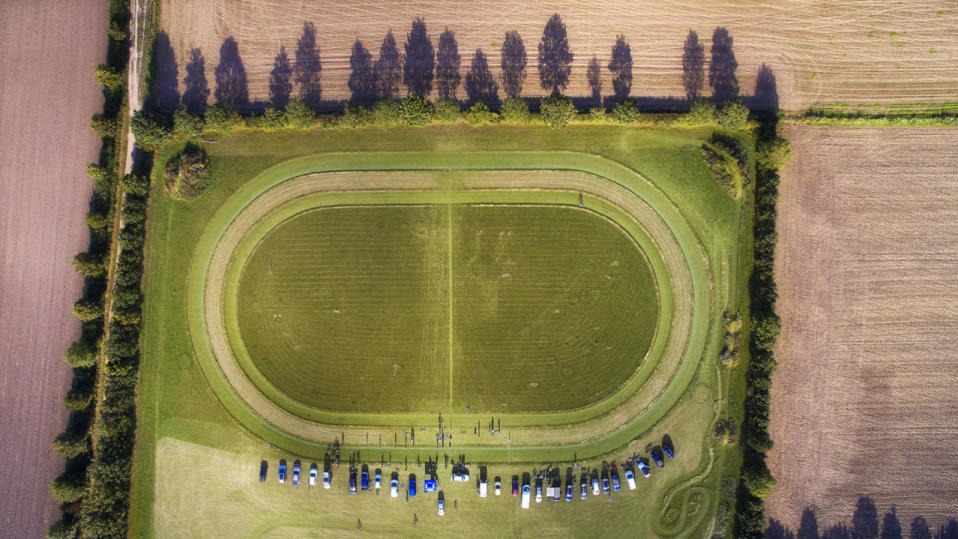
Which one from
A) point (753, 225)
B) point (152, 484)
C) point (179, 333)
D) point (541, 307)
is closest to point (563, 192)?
point (541, 307)

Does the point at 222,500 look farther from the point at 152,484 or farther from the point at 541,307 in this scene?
the point at 541,307

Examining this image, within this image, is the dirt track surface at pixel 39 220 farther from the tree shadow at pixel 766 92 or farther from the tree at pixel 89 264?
the tree shadow at pixel 766 92

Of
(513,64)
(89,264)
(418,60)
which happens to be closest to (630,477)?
(513,64)

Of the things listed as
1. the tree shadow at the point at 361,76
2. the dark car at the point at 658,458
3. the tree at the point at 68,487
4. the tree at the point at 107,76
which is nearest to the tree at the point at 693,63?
the tree shadow at the point at 361,76

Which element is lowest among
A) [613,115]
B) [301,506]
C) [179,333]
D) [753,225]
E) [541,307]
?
[301,506]

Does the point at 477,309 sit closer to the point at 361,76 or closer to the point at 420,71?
the point at 420,71

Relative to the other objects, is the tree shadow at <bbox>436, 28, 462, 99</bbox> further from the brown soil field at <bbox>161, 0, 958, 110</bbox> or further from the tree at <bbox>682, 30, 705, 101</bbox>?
the tree at <bbox>682, 30, 705, 101</bbox>

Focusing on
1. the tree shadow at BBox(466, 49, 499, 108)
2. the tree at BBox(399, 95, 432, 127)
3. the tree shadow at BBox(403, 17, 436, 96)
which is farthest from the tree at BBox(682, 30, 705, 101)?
the tree at BBox(399, 95, 432, 127)
